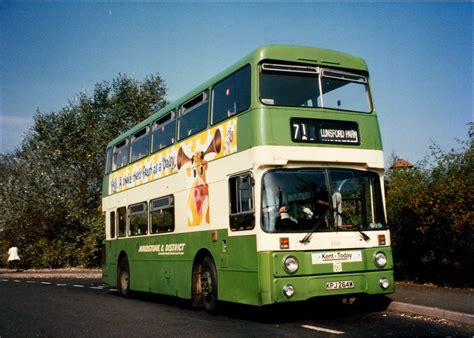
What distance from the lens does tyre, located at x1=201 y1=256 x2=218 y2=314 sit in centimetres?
1105

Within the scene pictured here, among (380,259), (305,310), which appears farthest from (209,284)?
(380,259)

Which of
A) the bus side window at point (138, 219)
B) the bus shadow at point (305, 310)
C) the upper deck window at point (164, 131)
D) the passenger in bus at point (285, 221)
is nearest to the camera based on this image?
the passenger in bus at point (285, 221)

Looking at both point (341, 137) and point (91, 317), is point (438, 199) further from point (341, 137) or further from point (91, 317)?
point (91, 317)

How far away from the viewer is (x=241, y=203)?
400 inches

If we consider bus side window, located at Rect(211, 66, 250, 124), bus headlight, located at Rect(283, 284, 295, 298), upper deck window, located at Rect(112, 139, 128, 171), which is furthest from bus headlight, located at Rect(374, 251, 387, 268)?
upper deck window, located at Rect(112, 139, 128, 171)

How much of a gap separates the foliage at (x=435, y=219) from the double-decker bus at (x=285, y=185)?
3728 millimetres

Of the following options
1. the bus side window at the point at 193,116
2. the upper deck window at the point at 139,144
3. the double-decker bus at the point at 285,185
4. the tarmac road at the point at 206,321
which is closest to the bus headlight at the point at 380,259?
the double-decker bus at the point at 285,185

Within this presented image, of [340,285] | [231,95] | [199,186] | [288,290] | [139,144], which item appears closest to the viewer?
[288,290]

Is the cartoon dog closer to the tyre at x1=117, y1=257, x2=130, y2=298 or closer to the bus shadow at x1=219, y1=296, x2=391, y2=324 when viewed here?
the bus shadow at x1=219, y1=296, x2=391, y2=324

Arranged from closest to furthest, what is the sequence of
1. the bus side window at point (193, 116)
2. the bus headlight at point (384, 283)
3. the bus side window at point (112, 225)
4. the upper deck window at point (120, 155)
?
the bus headlight at point (384, 283) < the bus side window at point (193, 116) < the upper deck window at point (120, 155) < the bus side window at point (112, 225)

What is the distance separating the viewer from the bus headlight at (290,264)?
929 centimetres

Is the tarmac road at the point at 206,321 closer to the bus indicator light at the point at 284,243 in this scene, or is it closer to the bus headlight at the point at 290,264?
the bus headlight at the point at 290,264

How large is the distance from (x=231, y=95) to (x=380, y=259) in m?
3.96

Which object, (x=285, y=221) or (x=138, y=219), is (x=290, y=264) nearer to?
(x=285, y=221)
